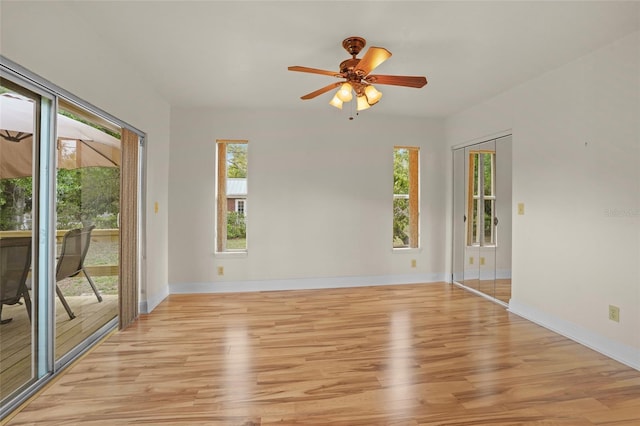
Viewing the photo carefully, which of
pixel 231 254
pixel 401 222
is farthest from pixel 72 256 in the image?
pixel 401 222

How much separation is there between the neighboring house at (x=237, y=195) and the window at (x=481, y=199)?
329 centimetres

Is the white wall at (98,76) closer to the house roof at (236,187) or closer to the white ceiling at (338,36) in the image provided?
the white ceiling at (338,36)

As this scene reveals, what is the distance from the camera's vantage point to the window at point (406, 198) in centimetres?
514

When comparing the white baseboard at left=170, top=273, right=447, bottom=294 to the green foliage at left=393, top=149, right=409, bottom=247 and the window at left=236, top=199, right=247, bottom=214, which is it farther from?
the window at left=236, top=199, right=247, bottom=214

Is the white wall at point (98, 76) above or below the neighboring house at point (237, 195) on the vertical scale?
above

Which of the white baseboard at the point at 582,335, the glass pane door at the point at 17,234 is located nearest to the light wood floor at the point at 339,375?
the white baseboard at the point at 582,335

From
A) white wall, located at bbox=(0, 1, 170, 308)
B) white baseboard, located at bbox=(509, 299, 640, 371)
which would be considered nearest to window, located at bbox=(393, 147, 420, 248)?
white baseboard, located at bbox=(509, 299, 640, 371)

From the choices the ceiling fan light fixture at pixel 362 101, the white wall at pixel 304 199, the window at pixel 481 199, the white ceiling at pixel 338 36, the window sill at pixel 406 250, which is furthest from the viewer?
the window sill at pixel 406 250

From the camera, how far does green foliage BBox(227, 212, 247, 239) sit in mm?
4711

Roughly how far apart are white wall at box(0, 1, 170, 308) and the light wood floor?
Answer: 117cm

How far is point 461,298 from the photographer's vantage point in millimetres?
4324

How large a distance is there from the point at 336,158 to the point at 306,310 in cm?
229

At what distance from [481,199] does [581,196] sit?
4.69ft

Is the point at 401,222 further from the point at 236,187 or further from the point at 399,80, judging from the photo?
the point at 399,80
